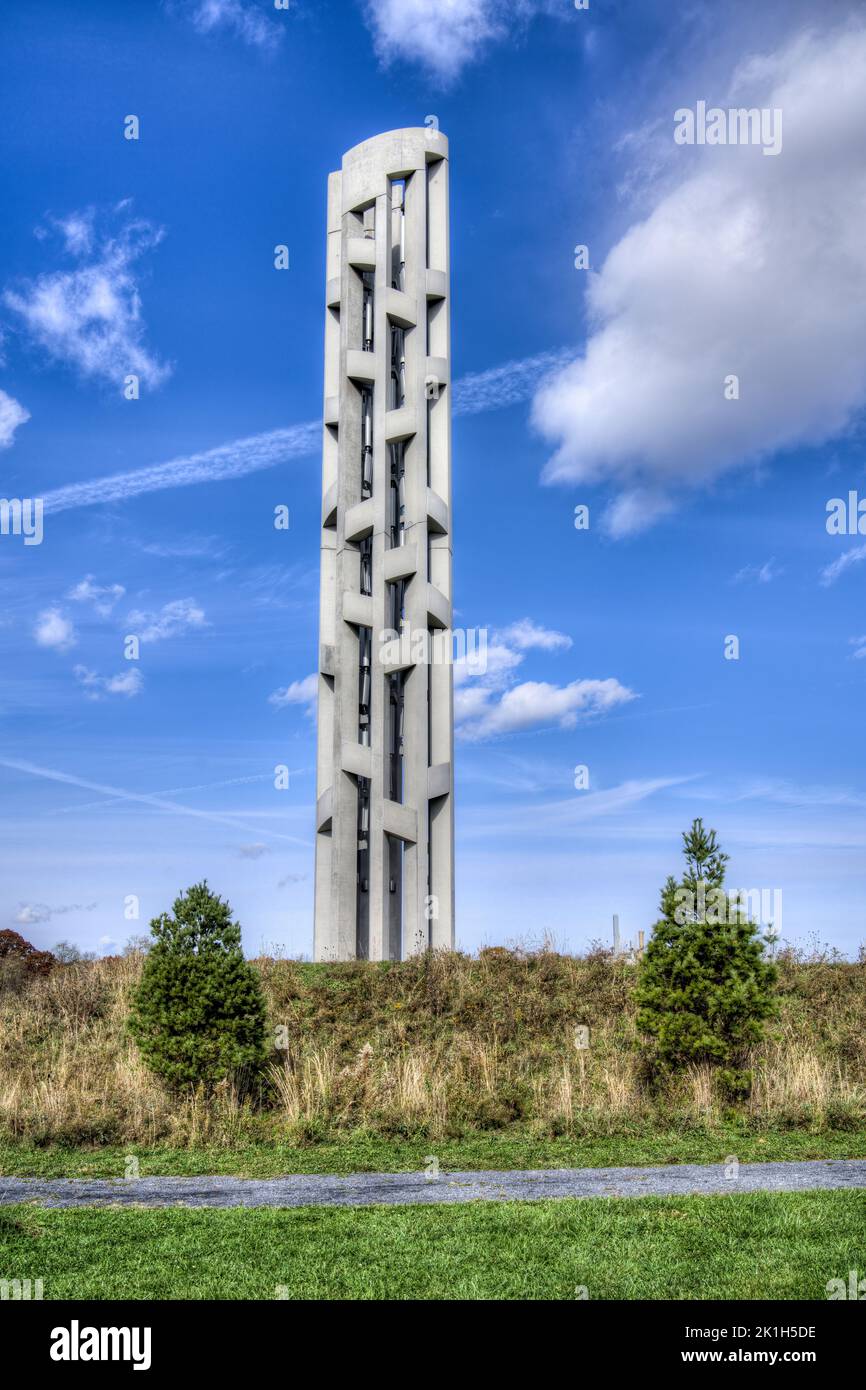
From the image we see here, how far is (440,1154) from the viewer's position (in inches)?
408

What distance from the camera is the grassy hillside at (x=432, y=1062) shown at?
37.9ft

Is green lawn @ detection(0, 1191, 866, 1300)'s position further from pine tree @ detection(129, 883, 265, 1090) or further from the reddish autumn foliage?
the reddish autumn foliage

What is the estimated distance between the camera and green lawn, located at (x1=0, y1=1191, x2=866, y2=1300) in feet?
19.2

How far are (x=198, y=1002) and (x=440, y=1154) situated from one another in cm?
357

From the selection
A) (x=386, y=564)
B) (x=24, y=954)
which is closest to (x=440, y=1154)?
(x=386, y=564)

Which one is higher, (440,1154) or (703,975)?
(703,975)

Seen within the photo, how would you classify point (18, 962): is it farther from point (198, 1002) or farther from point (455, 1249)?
point (455, 1249)

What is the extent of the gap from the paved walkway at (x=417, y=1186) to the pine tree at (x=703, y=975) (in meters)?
2.88

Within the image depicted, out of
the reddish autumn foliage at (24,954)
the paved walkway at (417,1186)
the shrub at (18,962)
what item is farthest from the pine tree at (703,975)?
the reddish autumn foliage at (24,954)

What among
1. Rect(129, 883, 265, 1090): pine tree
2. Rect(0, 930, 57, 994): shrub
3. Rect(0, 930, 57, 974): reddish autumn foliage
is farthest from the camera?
Rect(0, 930, 57, 974): reddish autumn foliage

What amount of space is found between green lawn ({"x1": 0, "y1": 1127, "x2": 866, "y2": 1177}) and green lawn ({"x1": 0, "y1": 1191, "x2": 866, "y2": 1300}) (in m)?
1.94

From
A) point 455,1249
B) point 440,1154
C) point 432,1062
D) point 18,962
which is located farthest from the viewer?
point 18,962

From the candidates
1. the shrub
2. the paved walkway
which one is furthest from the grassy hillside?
the shrub
